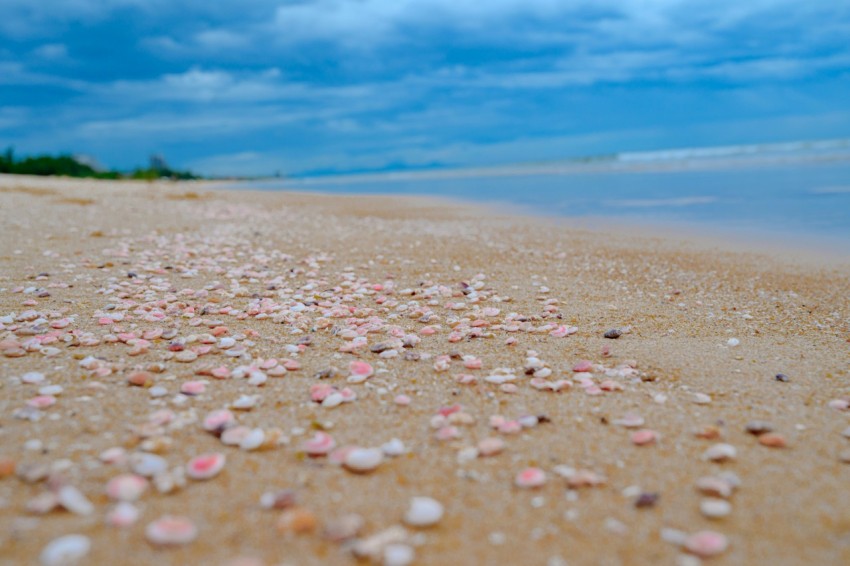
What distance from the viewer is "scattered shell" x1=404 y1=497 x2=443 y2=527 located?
2195 mm

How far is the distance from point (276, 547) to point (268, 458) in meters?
0.63

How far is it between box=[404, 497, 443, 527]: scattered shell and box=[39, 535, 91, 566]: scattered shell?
1083mm

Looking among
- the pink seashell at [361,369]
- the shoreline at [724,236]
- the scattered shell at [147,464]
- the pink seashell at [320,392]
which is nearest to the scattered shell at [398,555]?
the scattered shell at [147,464]

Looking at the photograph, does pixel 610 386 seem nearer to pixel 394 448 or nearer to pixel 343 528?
pixel 394 448

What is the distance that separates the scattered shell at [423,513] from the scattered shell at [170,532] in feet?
2.48

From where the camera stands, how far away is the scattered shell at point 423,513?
2195 millimetres

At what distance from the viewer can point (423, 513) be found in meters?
2.22

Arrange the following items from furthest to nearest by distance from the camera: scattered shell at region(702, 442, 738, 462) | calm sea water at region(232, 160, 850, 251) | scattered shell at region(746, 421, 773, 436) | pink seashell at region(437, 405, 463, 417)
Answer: calm sea water at region(232, 160, 850, 251) < pink seashell at region(437, 405, 463, 417) < scattered shell at region(746, 421, 773, 436) < scattered shell at region(702, 442, 738, 462)

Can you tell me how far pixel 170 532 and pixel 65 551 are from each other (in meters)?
0.31

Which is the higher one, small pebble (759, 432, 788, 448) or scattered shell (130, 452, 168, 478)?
small pebble (759, 432, 788, 448)

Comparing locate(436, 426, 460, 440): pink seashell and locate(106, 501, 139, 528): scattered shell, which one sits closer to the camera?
locate(106, 501, 139, 528): scattered shell

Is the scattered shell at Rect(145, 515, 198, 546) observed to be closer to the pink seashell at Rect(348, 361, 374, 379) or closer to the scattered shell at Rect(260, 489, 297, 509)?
the scattered shell at Rect(260, 489, 297, 509)

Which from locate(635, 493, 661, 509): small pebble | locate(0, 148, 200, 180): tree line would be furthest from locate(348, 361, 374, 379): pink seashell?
locate(0, 148, 200, 180): tree line

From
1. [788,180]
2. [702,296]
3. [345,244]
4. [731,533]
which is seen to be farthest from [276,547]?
[788,180]
